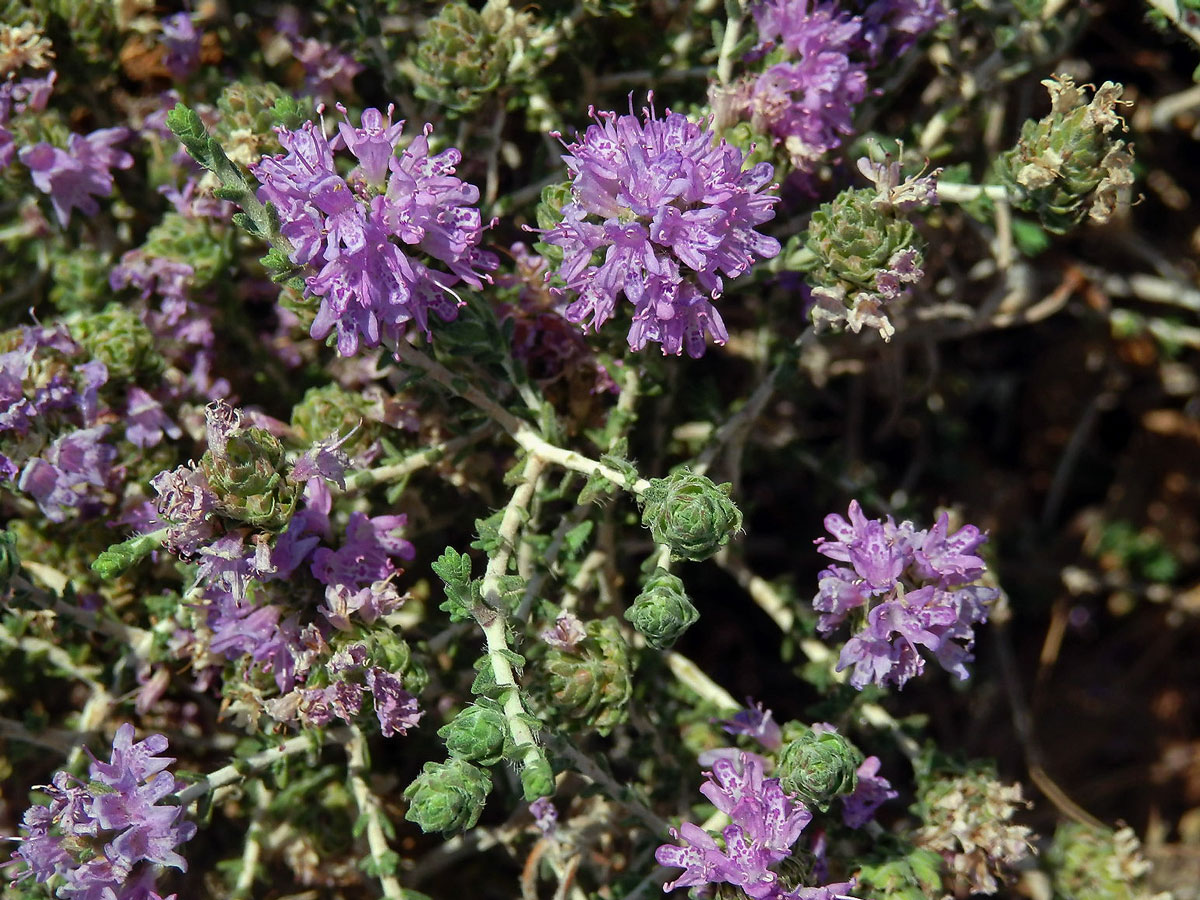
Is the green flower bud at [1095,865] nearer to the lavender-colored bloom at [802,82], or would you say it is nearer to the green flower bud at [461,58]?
the lavender-colored bloom at [802,82]

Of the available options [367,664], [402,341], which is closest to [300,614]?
[367,664]

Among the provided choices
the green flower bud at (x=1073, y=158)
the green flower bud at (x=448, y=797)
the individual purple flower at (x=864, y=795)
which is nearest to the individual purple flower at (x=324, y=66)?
the green flower bud at (x=1073, y=158)

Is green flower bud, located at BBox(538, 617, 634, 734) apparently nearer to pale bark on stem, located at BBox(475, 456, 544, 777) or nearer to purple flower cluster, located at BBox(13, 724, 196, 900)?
pale bark on stem, located at BBox(475, 456, 544, 777)

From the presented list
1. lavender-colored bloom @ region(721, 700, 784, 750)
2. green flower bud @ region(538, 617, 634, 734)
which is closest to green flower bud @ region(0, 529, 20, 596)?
green flower bud @ region(538, 617, 634, 734)

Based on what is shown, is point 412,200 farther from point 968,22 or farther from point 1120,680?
point 1120,680

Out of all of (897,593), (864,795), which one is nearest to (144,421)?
(897,593)
